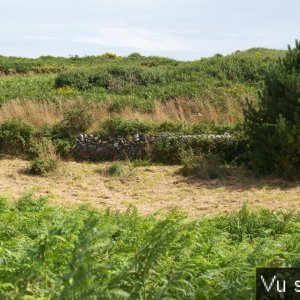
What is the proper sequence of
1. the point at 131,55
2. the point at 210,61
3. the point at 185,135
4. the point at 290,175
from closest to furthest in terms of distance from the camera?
the point at 290,175, the point at 185,135, the point at 210,61, the point at 131,55

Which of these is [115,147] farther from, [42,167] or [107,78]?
[107,78]

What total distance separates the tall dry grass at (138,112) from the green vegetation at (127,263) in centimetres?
810

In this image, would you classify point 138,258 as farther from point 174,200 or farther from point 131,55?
point 131,55

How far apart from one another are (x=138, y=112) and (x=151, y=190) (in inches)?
192

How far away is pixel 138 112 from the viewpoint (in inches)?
601

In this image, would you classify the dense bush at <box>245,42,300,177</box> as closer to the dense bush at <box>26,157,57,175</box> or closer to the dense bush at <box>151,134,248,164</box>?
the dense bush at <box>151,134,248,164</box>

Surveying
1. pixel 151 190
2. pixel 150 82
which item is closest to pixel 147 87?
pixel 150 82

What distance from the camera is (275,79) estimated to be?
1141 centimetres

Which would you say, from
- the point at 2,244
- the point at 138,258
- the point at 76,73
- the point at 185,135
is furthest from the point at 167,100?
the point at 138,258

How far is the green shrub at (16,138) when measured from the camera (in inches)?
531

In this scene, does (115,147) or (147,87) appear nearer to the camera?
(115,147)

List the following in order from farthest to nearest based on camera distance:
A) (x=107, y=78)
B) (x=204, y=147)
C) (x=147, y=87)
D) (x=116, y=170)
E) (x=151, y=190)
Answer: (x=107, y=78)
(x=147, y=87)
(x=204, y=147)
(x=116, y=170)
(x=151, y=190)

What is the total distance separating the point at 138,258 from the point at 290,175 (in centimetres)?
862

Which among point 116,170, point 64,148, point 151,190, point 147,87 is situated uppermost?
point 147,87
